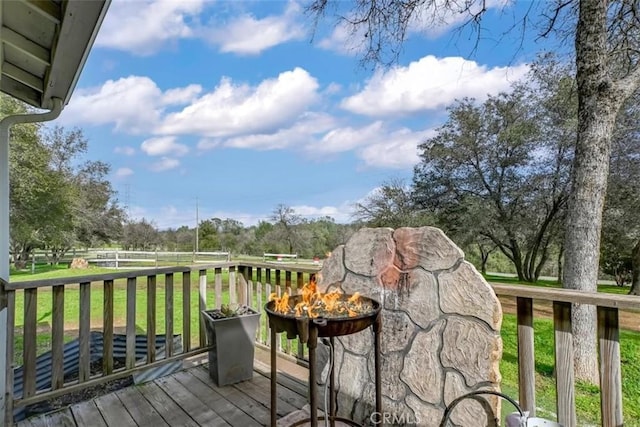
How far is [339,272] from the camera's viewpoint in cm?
249

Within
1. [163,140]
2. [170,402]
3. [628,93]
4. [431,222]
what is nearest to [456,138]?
[431,222]

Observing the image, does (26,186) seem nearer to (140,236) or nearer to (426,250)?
(140,236)

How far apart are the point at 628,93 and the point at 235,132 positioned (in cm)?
1523

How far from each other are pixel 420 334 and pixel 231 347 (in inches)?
63.5

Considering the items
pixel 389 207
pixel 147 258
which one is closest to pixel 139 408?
pixel 389 207

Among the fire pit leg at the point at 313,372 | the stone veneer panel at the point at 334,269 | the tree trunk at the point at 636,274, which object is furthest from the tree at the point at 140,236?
the fire pit leg at the point at 313,372

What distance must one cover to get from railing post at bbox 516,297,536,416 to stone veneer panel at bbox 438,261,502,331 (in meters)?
0.16

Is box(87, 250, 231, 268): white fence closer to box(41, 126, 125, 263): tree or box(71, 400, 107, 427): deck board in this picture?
box(41, 126, 125, 263): tree

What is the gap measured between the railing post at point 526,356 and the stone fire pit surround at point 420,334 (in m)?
0.16

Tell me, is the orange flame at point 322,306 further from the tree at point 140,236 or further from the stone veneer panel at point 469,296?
the tree at point 140,236

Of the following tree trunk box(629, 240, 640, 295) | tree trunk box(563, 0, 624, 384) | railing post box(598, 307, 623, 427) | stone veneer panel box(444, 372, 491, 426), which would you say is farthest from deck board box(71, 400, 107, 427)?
tree trunk box(629, 240, 640, 295)

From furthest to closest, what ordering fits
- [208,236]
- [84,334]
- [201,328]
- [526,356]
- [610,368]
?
[208,236] < [201,328] < [84,334] < [526,356] < [610,368]

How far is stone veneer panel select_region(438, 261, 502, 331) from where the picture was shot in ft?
5.75

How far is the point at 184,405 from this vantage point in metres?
2.56
